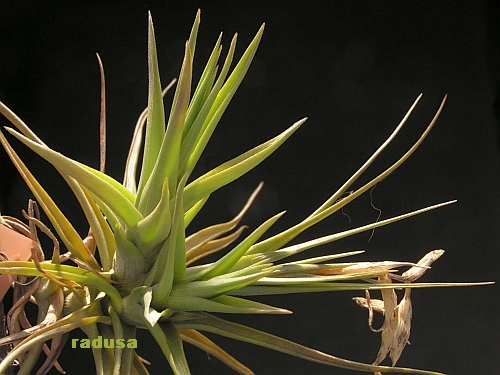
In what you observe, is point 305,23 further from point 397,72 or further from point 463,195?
point 463,195

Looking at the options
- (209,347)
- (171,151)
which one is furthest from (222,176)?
(209,347)

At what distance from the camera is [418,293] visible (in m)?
1.44

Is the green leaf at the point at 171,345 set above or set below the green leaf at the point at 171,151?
below

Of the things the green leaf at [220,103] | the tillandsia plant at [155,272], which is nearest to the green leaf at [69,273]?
the tillandsia plant at [155,272]

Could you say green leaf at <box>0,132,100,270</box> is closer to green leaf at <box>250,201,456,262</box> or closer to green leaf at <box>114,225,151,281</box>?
green leaf at <box>114,225,151,281</box>

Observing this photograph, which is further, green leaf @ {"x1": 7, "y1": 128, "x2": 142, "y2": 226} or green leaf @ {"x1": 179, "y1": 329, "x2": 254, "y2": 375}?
green leaf @ {"x1": 179, "y1": 329, "x2": 254, "y2": 375}

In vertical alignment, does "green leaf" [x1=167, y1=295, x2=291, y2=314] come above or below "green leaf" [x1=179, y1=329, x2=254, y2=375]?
above

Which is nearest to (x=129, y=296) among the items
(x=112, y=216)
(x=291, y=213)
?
(x=112, y=216)

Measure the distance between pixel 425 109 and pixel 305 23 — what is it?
15.6 inches

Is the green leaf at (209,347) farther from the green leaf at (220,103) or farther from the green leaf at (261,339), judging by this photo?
the green leaf at (220,103)

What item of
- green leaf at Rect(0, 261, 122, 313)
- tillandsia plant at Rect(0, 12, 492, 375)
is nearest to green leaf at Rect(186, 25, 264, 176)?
tillandsia plant at Rect(0, 12, 492, 375)

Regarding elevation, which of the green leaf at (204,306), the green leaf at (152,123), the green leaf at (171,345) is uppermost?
the green leaf at (152,123)

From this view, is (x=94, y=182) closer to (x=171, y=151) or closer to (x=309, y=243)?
(x=171, y=151)

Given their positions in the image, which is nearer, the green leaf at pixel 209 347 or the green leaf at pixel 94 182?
the green leaf at pixel 94 182
